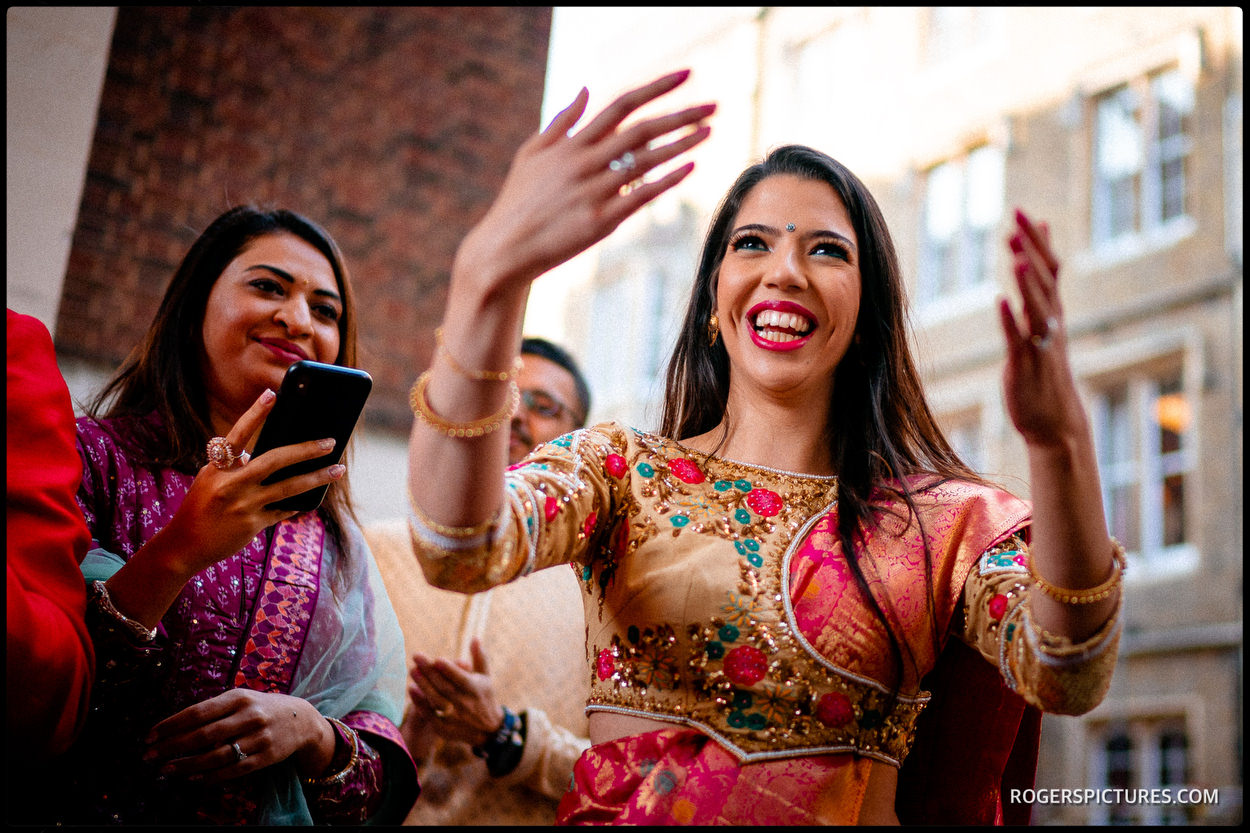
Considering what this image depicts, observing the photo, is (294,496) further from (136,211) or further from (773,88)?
(773,88)

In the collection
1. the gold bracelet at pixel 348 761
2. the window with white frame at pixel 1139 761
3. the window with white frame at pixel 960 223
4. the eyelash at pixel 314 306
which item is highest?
the window with white frame at pixel 960 223

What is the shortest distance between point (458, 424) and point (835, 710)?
80 centimetres

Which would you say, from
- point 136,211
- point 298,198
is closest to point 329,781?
point 136,211

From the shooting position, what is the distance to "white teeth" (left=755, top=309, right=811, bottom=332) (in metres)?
2.12

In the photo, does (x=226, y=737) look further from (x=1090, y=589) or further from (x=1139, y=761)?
(x=1139, y=761)

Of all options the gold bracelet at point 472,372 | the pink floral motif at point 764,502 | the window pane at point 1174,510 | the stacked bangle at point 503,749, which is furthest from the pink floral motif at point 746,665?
the window pane at point 1174,510

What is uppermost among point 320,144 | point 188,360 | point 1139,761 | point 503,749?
point 320,144

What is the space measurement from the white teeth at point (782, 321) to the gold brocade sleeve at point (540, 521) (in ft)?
1.11

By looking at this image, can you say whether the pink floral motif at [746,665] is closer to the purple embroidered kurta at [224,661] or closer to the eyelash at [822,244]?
the eyelash at [822,244]

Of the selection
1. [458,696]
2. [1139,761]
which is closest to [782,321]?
[458,696]

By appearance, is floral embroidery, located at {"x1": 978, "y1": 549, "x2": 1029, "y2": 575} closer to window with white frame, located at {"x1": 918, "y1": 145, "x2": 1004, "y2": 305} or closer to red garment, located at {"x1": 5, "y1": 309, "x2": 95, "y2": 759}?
red garment, located at {"x1": 5, "y1": 309, "x2": 95, "y2": 759}

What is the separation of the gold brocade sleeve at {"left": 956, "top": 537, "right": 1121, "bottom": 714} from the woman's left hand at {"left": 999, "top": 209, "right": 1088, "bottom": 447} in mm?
318

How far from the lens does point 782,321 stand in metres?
2.12

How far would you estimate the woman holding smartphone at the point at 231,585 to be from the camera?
2.02 m
